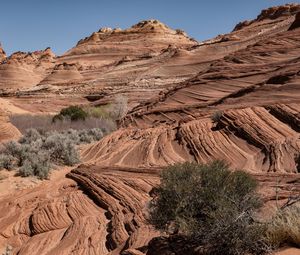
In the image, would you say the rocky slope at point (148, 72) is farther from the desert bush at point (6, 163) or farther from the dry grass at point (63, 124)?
the desert bush at point (6, 163)

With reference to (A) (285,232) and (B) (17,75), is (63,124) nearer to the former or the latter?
(A) (285,232)

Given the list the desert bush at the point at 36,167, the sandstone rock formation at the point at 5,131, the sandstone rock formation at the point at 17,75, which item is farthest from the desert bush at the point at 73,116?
the sandstone rock formation at the point at 17,75

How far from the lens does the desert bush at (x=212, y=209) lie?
4734mm

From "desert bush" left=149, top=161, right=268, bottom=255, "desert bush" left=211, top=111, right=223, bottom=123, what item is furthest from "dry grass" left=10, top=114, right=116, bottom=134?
"desert bush" left=149, top=161, right=268, bottom=255

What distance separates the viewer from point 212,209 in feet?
18.9

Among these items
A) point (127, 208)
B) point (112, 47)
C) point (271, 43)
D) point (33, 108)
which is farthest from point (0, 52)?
point (127, 208)

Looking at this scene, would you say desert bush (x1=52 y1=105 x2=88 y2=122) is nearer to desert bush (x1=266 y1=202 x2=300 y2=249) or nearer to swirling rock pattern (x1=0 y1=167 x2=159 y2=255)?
swirling rock pattern (x1=0 y1=167 x2=159 y2=255)

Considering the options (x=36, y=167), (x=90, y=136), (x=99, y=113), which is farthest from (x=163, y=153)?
(x=99, y=113)

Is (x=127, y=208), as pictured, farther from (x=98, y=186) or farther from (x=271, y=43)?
(x=271, y=43)

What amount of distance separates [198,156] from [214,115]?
6.71 ft

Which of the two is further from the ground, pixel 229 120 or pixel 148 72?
pixel 148 72

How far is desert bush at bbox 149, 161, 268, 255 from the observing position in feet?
15.5

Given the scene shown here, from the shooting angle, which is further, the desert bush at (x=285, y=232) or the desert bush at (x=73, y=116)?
the desert bush at (x=73, y=116)

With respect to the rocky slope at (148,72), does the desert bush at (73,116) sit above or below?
below
